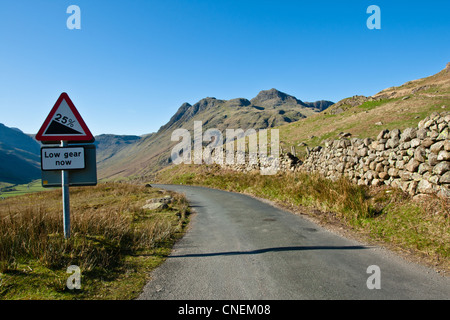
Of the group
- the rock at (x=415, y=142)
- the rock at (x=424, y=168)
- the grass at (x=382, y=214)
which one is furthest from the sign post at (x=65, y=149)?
the rock at (x=415, y=142)

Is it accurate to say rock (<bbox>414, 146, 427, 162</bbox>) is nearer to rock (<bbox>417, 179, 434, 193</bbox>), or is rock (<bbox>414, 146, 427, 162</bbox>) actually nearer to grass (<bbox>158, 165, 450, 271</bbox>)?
rock (<bbox>417, 179, 434, 193</bbox>)

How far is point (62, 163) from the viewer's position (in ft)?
17.1

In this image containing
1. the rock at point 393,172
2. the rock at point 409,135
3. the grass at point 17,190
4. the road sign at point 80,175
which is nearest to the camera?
the road sign at point 80,175

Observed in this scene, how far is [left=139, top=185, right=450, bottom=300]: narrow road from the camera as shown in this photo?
391 cm

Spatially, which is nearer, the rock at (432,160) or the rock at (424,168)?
the rock at (432,160)

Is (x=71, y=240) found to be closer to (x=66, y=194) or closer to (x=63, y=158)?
(x=66, y=194)

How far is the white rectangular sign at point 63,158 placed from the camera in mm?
5125

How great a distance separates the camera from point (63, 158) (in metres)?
5.23

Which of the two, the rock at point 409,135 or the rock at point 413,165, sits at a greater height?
the rock at point 409,135

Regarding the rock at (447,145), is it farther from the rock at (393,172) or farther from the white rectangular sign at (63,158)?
the white rectangular sign at (63,158)

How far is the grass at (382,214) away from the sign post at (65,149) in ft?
24.0

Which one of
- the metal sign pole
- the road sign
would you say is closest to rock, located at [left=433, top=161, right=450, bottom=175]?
the road sign

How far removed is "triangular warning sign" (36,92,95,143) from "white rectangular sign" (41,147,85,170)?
0.21m
